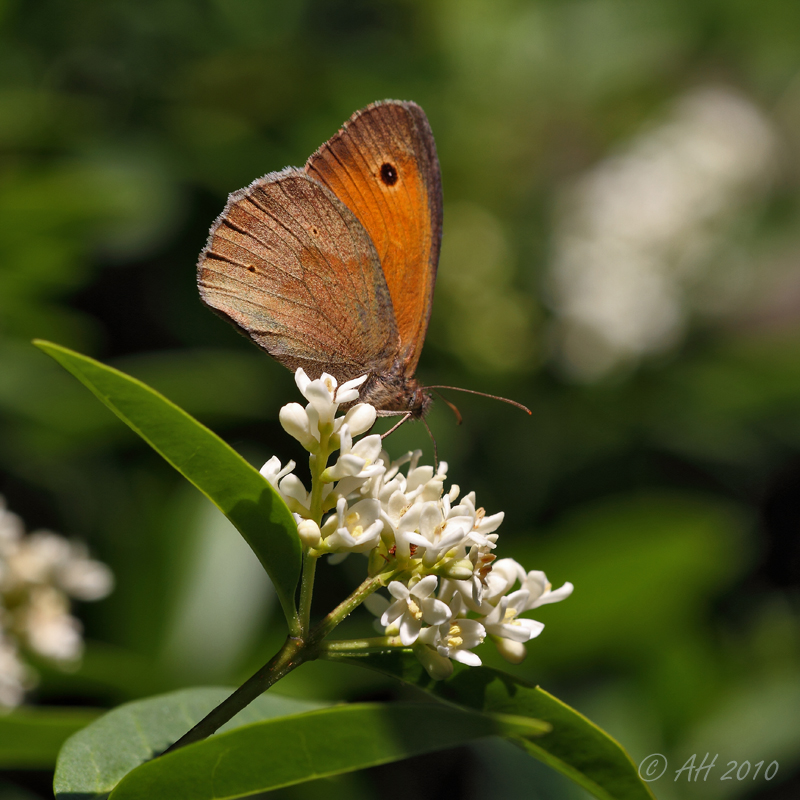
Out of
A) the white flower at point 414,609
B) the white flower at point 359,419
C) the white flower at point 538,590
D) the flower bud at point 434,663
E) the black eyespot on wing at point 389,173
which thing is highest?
the black eyespot on wing at point 389,173

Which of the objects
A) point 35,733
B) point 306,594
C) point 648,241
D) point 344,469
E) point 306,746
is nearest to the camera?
point 306,746

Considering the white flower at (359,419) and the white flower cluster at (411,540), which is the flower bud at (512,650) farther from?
the white flower at (359,419)

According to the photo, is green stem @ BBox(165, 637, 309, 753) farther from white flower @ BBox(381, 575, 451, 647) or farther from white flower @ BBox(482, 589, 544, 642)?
white flower @ BBox(482, 589, 544, 642)

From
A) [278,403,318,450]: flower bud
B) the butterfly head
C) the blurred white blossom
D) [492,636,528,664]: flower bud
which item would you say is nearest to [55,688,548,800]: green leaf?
[492,636,528,664]: flower bud

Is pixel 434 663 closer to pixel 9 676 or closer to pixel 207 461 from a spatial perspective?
pixel 207 461

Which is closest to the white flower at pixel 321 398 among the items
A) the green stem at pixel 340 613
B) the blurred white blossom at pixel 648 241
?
the green stem at pixel 340 613

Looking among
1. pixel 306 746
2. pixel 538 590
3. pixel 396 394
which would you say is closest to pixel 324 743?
pixel 306 746

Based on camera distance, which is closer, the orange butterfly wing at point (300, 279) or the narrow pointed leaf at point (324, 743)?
the narrow pointed leaf at point (324, 743)
